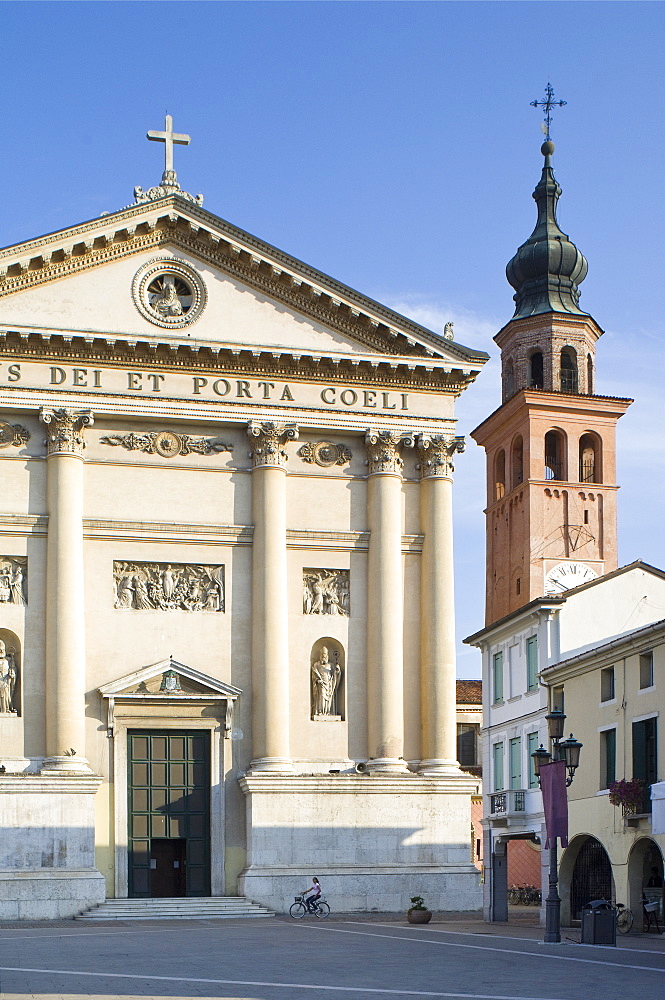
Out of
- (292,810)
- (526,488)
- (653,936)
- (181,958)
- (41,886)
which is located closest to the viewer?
(181,958)

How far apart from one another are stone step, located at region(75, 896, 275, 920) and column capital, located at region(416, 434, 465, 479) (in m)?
13.0

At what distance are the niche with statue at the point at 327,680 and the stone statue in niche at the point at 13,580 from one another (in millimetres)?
8206

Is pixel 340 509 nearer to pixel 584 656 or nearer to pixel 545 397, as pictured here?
pixel 584 656

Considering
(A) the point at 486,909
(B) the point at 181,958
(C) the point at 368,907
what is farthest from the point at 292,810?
(B) the point at 181,958

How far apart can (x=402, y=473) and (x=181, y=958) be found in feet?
68.2

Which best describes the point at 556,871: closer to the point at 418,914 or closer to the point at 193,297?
the point at 418,914

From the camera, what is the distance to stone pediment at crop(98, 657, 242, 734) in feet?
127

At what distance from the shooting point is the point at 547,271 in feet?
267

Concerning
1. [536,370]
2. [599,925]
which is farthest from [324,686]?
[536,370]

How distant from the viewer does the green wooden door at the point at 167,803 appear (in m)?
38.7

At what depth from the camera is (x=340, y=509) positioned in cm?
4153

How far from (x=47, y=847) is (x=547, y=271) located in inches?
2095

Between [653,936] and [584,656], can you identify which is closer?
[653,936]

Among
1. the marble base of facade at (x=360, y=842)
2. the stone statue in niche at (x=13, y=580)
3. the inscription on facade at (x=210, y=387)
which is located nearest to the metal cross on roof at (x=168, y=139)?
the inscription on facade at (x=210, y=387)
